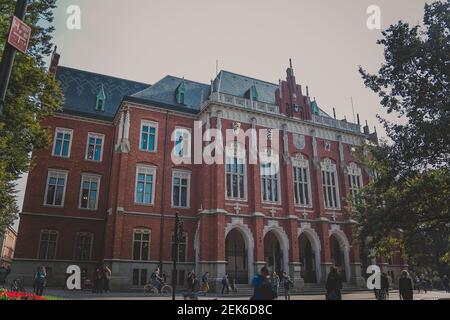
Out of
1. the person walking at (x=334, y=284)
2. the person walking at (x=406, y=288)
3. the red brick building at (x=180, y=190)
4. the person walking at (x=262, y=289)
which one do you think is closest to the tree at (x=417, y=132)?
the person walking at (x=406, y=288)

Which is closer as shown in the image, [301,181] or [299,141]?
[301,181]

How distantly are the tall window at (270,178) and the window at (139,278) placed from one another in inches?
444

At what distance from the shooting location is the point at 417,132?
14.1 metres

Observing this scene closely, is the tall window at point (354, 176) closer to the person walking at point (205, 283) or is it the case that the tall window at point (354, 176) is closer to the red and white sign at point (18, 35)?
the person walking at point (205, 283)

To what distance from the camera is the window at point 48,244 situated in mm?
25531

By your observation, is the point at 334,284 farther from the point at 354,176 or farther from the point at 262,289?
the point at 354,176

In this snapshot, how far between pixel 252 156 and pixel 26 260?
19.0 meters

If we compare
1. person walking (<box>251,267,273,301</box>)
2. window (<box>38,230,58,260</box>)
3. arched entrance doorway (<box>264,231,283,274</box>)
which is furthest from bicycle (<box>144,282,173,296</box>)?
person walking (<box>251,267,273,301</box>)

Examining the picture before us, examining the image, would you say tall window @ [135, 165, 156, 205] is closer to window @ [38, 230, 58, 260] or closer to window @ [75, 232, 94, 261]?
window @ [75, 232, 94, 261]

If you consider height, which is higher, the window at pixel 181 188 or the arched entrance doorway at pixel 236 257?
the window at pixel 181 188

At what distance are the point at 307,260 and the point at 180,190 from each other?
1395 cm

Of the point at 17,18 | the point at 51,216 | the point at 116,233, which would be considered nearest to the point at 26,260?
the point at 51,216

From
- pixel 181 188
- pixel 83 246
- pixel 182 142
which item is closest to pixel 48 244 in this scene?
A: pixel 83 246

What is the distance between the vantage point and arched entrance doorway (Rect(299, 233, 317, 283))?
30.4m
